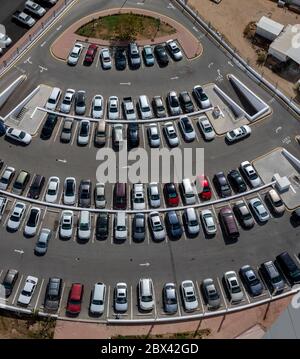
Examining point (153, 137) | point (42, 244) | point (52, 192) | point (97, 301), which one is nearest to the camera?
point (97, 301)

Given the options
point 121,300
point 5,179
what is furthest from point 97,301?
point 5,179

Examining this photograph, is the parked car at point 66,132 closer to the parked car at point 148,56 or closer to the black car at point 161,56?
the parked car at point 148,56

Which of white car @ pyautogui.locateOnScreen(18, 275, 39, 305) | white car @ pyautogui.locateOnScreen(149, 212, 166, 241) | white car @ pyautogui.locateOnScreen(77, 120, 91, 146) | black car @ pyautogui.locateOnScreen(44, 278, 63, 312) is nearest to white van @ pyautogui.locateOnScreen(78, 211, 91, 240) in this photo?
black car @ pyautogui.locateOnScreen(44, 278, 63, 312)

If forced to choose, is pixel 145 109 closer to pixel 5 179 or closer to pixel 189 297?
pixel 5 179

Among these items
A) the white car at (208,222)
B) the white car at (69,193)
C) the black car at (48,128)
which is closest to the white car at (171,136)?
the white car at (208,222)
